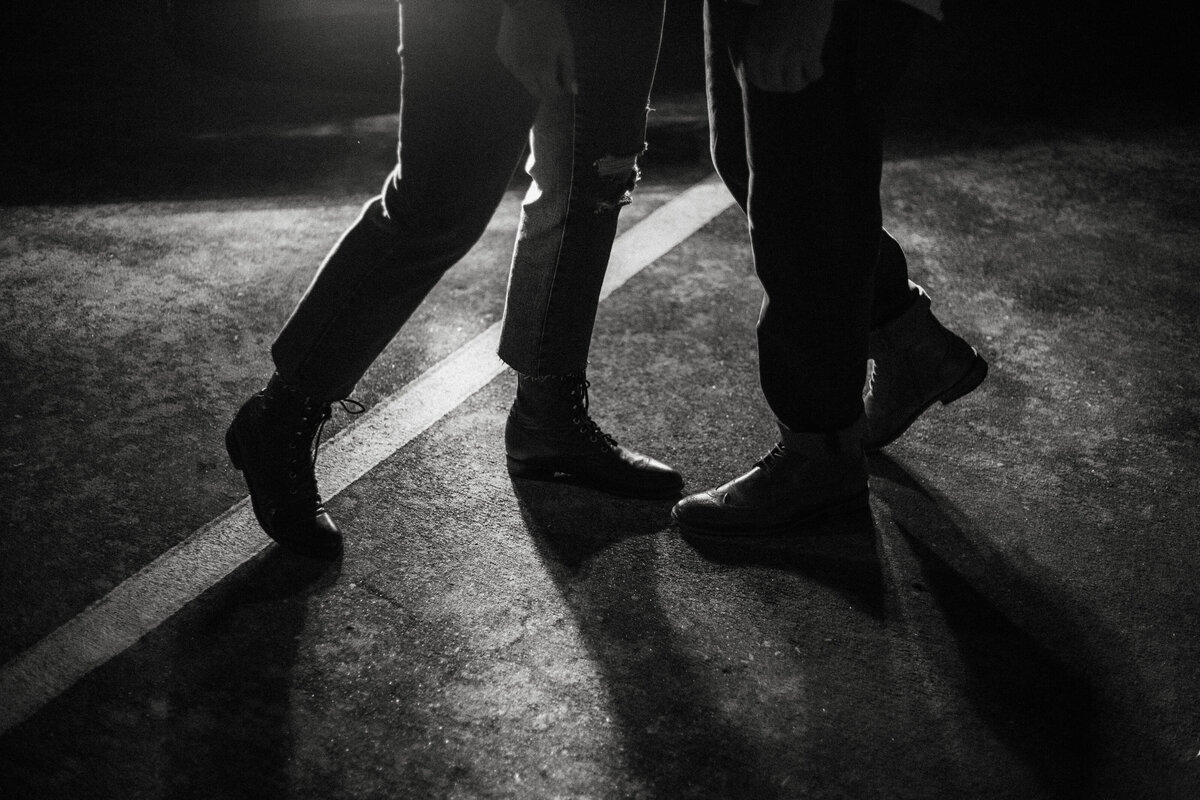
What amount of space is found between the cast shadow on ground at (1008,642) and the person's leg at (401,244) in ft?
3.66

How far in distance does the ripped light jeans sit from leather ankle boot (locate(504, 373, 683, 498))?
8cm

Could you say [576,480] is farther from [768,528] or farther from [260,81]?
[260,81]

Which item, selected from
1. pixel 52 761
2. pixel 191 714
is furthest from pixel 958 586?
pixel 52 761

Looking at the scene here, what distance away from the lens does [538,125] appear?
1860 millimetres

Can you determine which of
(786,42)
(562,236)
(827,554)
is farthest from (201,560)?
(786,42)

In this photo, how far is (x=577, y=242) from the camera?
76.6 inches

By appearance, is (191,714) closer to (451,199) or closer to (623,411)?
(451,199)

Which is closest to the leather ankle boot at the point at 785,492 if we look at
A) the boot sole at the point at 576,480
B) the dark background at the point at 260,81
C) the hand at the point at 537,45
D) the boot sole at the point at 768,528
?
the boot sole at the point at 768,528

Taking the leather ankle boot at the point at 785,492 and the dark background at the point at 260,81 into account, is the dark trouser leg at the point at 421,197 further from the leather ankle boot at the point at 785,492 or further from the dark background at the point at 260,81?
the dark background at the point at 260,81

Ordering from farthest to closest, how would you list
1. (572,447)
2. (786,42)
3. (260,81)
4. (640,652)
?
1. (260,81)
2. (572,447)
3. (640,652)
4. (786,42)

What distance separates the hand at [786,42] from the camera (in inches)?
56.4

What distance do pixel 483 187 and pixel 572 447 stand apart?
2.12 ft

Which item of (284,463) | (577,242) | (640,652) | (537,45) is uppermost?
(537,45)

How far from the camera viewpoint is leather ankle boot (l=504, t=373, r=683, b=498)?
2.09 meters
